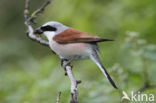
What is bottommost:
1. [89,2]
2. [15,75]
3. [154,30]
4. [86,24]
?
[15,75]

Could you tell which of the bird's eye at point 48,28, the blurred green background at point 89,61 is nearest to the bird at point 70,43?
the bird's eye at point 48,28

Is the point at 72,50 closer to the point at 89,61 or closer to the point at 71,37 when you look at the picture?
the point at 71,37

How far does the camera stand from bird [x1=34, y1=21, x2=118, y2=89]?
441 cm

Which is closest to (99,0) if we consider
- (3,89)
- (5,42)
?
(5,42)

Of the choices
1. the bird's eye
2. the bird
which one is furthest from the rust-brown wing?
the bird's eye

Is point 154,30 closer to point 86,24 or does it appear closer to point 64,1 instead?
point 86,24

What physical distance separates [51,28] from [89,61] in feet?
5.92

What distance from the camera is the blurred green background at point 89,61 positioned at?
14.9 feet

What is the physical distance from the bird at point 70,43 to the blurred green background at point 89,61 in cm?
30

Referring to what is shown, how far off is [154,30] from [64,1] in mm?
1645

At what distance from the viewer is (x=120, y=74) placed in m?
4.50

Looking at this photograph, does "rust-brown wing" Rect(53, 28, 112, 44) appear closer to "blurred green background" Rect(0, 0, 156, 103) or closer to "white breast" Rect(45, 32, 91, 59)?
"white breast" Rect(45, 32, 91, 59)

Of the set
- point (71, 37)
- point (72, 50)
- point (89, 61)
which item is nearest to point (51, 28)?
point (71, 37)

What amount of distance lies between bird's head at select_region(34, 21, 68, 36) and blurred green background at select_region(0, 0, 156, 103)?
0.53 metres
